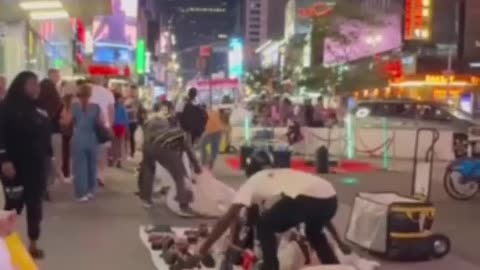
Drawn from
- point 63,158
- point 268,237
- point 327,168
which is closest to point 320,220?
point 268,237

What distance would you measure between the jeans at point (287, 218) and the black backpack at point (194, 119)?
11609 millimetres

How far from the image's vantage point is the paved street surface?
31.1 feet

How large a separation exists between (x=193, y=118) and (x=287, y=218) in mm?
12023

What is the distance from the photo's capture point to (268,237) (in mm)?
7375

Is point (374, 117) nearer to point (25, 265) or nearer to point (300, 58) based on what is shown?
point (25, 265)

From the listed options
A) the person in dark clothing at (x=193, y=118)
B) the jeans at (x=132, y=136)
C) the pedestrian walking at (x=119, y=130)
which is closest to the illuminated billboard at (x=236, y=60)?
the jeans at (x=132, y=136)

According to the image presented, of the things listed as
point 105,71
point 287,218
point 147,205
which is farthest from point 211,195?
point 105,71

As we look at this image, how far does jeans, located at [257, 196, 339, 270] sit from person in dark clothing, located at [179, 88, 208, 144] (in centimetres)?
1160

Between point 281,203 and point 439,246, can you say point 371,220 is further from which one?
point 281,203

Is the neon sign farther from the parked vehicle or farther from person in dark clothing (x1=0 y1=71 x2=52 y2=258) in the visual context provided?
person in dark clothing (x1=0 y1=71 x2=52 y2=258)

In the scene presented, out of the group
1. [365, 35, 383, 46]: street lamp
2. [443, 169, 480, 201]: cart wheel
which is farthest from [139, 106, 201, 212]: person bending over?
[365, 35, 383, 46]: street lamp

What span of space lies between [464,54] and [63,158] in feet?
144

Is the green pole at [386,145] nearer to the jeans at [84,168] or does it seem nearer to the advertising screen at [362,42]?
the jeans at [84,168]

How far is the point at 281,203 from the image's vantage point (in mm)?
7219
